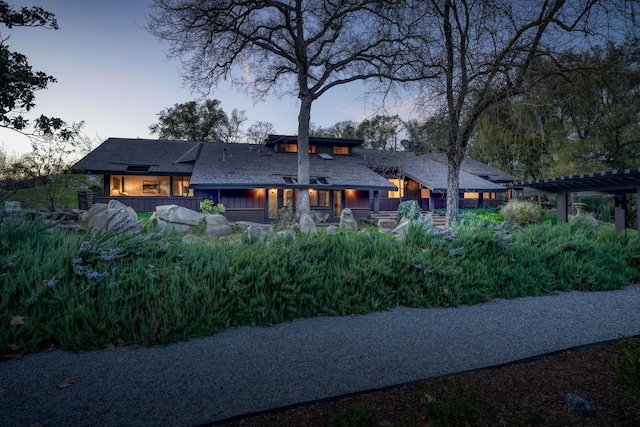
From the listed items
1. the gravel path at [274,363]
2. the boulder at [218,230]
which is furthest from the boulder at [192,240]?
the boulder at [218,230]

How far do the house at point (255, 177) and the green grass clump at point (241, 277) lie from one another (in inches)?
515

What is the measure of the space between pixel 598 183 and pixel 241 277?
34.2 feet

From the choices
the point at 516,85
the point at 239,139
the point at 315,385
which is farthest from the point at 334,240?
the point at 239,139

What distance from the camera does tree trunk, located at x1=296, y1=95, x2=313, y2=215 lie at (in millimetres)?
19969

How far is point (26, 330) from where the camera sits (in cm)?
419

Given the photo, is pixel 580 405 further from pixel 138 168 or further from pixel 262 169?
pixel 138 168

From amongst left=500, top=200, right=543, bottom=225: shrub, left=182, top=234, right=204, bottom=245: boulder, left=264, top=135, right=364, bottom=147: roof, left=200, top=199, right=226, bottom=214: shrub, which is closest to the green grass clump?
left=182, top=234, right=204, bottom=245: boulder

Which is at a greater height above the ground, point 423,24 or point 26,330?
point 423,24

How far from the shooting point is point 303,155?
66.4 feet

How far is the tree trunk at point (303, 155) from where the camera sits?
19969mm

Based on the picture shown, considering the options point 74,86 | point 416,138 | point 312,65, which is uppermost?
Answer: point 312,65

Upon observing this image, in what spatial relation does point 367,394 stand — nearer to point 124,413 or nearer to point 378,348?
point 378,348

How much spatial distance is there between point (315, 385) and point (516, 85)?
9.36 m

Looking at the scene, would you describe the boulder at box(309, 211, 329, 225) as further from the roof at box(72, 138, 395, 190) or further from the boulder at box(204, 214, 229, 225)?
the boulder at box(204, 214, 229, 225)
